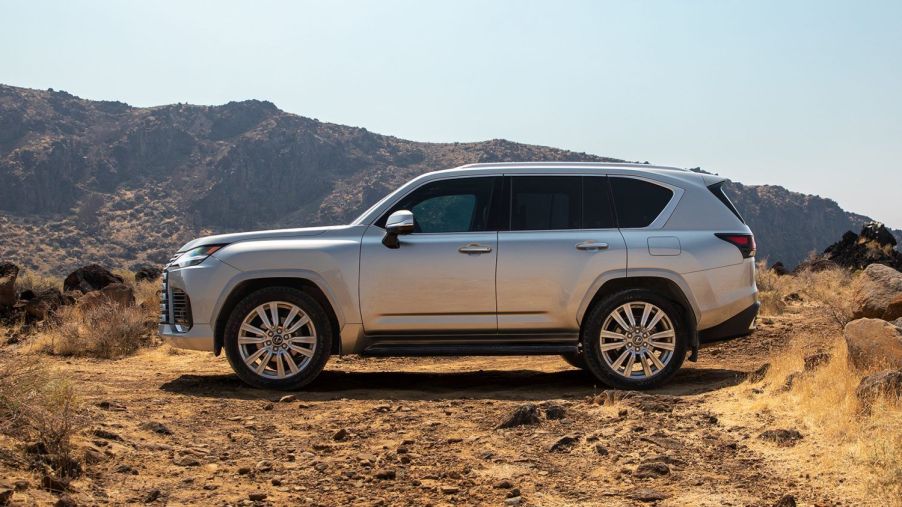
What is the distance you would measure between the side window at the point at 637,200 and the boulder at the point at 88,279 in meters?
15.9

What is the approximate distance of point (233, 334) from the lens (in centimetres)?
888

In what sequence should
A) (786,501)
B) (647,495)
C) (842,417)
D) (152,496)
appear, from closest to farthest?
1. (786,501)
2. (152,496)
3. (647,495)
4. (842,417)

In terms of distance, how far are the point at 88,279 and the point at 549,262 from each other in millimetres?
16535

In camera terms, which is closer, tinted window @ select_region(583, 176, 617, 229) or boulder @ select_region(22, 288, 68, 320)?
tinted window @ select_region(583, 176, 617, 229)

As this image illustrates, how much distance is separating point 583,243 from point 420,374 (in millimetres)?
2897

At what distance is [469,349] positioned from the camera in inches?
340

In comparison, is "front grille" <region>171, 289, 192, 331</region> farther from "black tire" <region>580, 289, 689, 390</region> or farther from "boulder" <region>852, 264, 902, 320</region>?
"boulder" <region>852, 264, 902, 320</region>

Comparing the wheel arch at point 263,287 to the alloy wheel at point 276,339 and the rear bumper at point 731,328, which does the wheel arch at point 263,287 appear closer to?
the alloy wheel at point 276,339

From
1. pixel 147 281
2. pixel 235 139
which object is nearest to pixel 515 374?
pixel 147 281

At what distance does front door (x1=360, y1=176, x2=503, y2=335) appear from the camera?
873 cm

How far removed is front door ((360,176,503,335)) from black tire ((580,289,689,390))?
0.88 m

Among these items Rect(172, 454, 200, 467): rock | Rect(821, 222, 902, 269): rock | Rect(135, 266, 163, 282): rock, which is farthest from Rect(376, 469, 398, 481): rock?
Rect(821, 222, 902, 269): rock

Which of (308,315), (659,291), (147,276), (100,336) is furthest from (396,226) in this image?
(147,276)

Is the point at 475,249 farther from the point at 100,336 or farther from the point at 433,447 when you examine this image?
the point at 100,336
